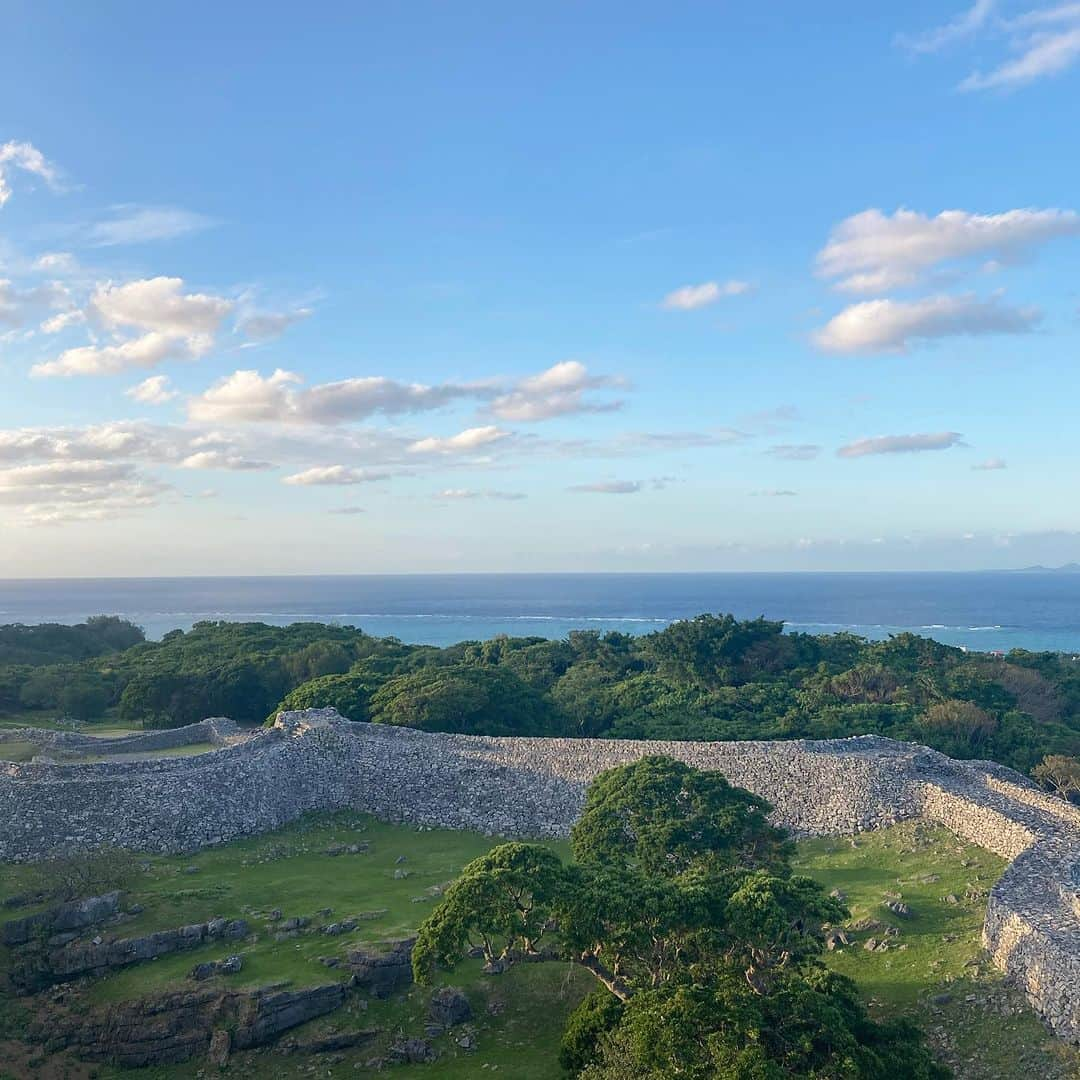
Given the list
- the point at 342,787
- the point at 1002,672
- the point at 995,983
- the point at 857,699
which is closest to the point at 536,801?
the point at 342,787

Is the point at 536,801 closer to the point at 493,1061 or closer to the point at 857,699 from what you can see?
the point at 493,1061

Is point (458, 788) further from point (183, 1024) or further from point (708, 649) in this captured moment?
point (708, 649)

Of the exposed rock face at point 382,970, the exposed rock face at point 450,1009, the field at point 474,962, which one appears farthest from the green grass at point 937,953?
the exposed rock face at point 382,970

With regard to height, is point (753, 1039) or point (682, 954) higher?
point (753, 1039)

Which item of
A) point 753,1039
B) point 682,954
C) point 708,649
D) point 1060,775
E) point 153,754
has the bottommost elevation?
point 1060,775

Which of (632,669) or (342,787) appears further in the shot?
(632,669)

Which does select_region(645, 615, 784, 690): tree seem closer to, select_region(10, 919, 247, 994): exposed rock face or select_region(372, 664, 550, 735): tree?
select_region(372, 664, 550, 735): tree

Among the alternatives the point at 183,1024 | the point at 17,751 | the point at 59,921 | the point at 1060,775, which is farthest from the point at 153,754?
the point at 1060,775
